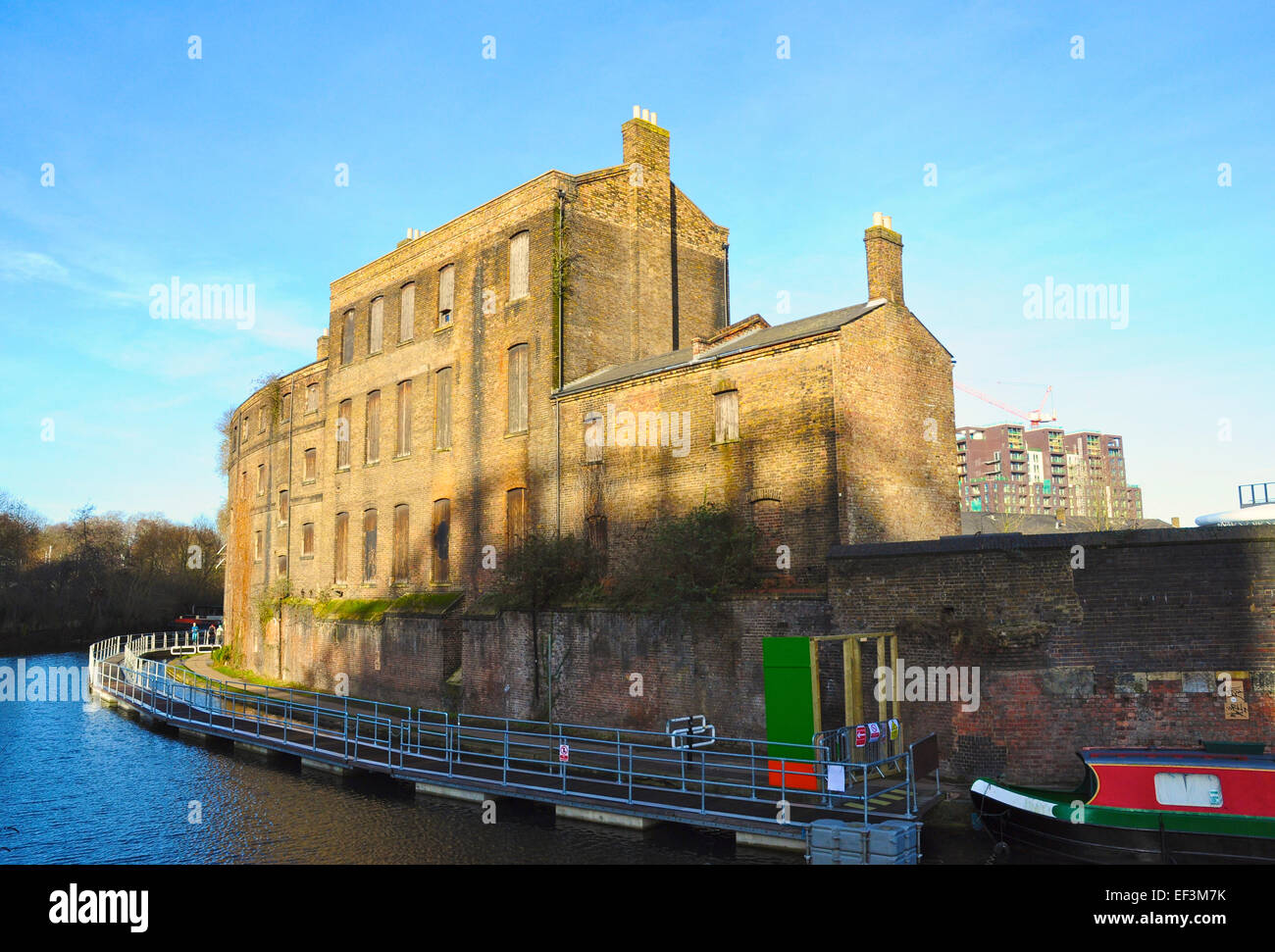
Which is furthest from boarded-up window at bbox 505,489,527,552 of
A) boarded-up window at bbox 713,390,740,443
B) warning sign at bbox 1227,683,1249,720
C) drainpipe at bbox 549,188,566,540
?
warning sign at bbox 1227,683,1249,720

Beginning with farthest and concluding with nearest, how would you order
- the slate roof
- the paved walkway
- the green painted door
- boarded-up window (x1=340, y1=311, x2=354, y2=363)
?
boarded-up window (x1=340, y1=311, x2=354, y2=363) < the slate roof < the green painted door < the paved walkway

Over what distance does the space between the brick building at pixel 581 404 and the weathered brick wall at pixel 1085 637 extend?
3263 millimetres

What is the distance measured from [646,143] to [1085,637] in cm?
2003

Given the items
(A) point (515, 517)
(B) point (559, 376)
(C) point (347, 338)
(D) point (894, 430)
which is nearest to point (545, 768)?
(A) point (515, 517)

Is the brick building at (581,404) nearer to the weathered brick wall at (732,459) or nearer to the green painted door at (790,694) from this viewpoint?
the weathered brick wall at (732,459)

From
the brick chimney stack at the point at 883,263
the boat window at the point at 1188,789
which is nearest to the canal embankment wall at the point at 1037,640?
the boat window at the point at 1188,789

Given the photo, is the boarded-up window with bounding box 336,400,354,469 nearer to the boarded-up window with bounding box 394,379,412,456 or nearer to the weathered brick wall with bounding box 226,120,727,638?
the weathered brick wall with bounding box 226,120,727,638

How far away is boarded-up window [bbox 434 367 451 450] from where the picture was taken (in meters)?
28.9

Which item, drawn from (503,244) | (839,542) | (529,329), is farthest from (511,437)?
(839,542)

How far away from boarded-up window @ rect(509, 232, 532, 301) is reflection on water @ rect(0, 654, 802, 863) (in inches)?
564

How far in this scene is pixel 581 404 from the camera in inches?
932

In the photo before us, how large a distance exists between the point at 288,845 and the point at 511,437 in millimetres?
13611

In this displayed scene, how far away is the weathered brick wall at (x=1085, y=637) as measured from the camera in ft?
43.3
